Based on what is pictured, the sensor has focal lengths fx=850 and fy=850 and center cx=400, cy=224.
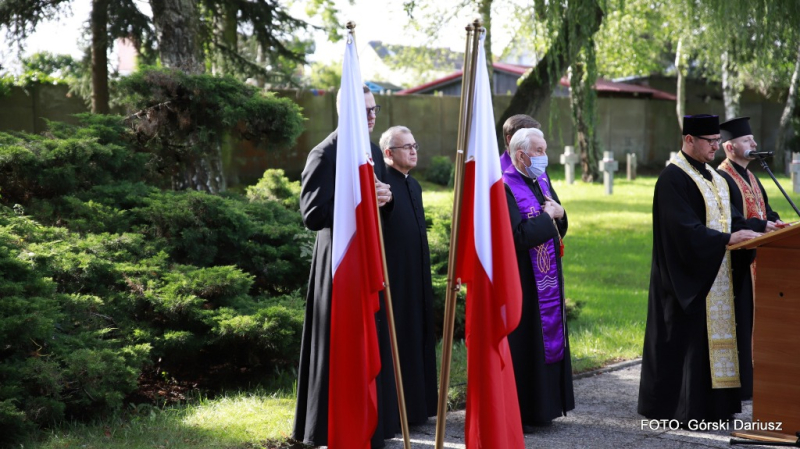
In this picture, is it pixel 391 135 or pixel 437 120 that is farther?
pixel 437 120

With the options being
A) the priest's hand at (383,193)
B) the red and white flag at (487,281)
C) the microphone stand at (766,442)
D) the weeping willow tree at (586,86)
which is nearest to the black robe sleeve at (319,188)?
the priest's hand at (383,193)

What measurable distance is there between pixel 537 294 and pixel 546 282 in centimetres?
10

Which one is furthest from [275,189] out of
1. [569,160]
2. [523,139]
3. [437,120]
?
[437,120]

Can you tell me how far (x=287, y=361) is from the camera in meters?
6.47

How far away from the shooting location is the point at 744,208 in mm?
6375

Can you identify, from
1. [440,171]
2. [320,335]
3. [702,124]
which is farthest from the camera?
[440,171]

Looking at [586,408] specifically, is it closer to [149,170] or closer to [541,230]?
[541,230]

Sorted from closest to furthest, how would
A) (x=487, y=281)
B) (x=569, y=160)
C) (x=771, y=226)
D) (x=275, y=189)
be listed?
(x=487, y=281) < (x=771, y=226) < (x=275, y=189) < (x=569, y=160)

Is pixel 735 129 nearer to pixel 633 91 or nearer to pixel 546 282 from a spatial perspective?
pixel 546 282

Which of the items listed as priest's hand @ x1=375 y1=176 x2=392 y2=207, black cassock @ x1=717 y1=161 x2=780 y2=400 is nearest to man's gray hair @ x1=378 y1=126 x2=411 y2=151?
priest's hand @ x1=375 y1=176 x2=392 y2=207

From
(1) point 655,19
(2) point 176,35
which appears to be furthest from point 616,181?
(2) point 176,35

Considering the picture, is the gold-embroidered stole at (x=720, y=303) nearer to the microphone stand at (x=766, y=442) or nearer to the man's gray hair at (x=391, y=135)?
the microphone stand at (x=766, y=442)

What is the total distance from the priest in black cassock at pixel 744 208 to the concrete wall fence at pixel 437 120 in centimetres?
312

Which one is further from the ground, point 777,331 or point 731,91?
point 731,91
